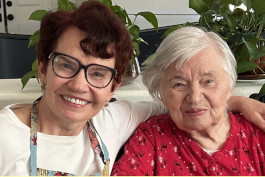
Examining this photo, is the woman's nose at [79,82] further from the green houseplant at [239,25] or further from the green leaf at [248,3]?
the green leaf at [248,3]

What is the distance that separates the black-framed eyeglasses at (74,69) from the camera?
44.9 inches

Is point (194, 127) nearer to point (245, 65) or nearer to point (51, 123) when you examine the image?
point (51, 123)

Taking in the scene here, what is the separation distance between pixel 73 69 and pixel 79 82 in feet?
0.14

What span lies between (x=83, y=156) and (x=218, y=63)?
1.79 feet

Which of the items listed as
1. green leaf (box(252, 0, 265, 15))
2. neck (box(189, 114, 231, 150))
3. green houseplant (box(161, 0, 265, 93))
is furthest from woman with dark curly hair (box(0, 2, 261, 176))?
green leaf (box(252, 0, 265, 15))

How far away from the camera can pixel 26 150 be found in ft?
3.78

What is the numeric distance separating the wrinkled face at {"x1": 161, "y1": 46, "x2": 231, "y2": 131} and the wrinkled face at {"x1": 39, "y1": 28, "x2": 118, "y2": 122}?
292 millimetres

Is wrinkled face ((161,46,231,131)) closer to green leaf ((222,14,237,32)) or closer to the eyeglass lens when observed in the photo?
the eyeglass lens

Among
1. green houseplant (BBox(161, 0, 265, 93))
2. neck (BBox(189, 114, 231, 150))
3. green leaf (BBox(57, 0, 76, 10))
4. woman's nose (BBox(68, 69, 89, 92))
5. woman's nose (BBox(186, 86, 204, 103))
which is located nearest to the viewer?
woman's nose (BBox(68, 69, 89, 92))

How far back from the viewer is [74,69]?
1144 millimetres

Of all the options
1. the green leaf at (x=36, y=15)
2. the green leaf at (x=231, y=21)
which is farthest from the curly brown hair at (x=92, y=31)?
the green leaf at (x=231, y=21)

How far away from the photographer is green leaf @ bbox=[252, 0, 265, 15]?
5.82 feet

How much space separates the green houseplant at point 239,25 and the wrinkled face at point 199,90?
0.46m

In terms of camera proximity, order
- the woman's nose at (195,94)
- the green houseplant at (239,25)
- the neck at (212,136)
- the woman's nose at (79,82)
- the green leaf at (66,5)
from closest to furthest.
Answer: the woman's nose at (79,82) → the woman's nose at (195,94) → the neck at (212,136) → the green leaf at (66,5) → the green houseplant at (239,25)
